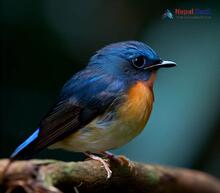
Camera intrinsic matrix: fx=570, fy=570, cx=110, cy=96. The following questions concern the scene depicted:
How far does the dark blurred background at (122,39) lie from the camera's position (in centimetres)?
287

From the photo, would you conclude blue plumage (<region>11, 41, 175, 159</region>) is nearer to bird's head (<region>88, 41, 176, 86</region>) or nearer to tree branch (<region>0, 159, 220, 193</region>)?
bird's head (<region>88, 41, 176, 86</region>)

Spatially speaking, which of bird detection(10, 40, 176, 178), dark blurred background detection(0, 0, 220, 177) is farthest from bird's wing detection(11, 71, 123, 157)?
dark blurred background detection(0, 0, 220, 177)

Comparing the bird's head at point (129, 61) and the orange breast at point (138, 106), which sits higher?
the bird's head at point (129, 61)

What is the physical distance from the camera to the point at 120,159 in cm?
269

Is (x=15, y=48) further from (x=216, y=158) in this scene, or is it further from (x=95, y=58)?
(x=216, y=158)

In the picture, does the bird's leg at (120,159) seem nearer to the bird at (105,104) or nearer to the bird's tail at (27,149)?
the bird at (105,104)

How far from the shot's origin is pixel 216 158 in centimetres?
324

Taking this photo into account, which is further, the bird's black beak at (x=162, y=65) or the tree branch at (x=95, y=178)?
the bird's black beak at (x=162, y=65)

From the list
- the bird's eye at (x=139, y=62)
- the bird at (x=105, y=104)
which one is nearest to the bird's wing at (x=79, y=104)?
the bird at (x=105, y=104)

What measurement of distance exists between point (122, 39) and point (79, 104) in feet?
1.63

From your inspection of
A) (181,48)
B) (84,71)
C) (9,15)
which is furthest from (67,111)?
A: (9,15)

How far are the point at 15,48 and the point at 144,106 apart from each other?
3.44ft

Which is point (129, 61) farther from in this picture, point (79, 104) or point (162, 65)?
point (79, 104)

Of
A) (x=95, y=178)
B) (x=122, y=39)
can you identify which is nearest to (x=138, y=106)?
(x=95, y=178)
